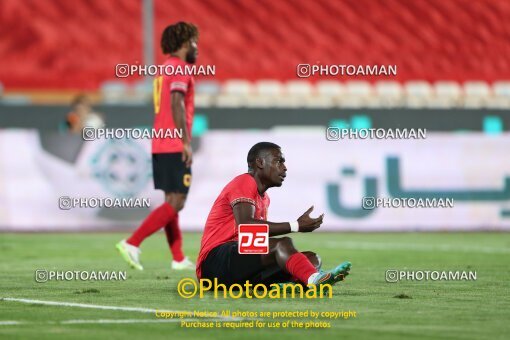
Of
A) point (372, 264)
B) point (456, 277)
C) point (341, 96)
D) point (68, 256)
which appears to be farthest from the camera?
point (341, 96)

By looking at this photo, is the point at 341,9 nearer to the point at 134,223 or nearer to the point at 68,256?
the point at 134,223

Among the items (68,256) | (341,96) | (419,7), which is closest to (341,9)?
(419,7)

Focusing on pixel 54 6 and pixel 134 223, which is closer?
pixel 134 223

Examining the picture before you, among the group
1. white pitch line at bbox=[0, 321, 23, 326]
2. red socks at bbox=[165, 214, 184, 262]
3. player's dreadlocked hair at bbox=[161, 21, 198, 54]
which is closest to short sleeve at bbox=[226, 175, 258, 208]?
white pitch line at bbox=[0, 321, 23, 326]

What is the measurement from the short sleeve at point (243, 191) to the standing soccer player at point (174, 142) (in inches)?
104

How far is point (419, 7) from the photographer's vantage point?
33.7 meters

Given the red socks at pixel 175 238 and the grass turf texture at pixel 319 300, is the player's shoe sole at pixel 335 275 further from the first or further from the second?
the red socks at pixel 175 238

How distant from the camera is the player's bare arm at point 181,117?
10.7 meters

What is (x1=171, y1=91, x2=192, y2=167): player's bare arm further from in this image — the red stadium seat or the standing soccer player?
the red stadium seat

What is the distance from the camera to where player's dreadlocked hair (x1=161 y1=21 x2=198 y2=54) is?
1097 cm

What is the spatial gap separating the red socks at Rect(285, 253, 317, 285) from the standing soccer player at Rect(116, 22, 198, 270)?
3.08 meters

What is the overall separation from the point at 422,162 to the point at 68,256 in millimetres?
6249

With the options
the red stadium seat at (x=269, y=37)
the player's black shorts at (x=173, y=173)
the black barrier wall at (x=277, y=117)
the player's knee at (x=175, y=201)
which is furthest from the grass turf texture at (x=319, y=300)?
the red stadium seat at (x=269, y=37)

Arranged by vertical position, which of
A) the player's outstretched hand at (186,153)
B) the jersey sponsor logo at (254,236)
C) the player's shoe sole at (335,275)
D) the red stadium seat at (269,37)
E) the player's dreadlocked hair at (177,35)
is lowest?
the player's shoe sole at (335,275)
